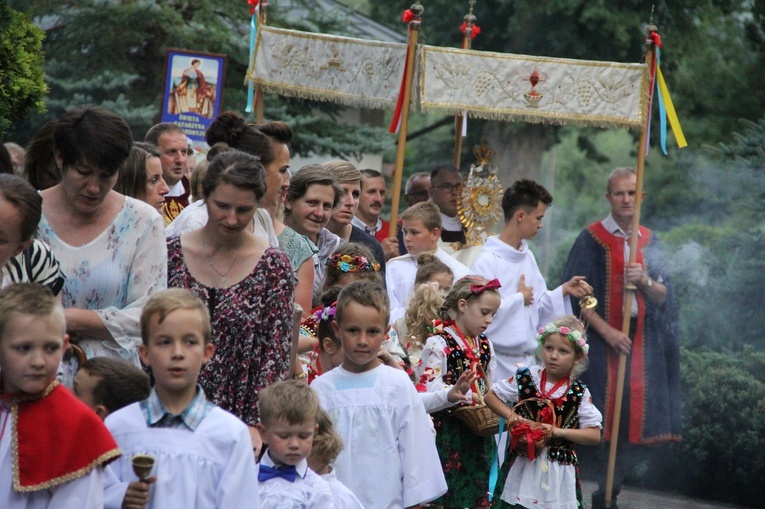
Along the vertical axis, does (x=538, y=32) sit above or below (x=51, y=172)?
above

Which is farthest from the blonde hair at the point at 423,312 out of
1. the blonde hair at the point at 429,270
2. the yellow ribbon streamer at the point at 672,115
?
the yellow ribbon streamer at the point at 672,115

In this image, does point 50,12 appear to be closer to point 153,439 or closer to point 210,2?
point 210,2

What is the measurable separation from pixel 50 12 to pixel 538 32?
688cm

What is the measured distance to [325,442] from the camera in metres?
5.27

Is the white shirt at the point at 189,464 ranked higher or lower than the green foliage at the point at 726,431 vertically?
higher

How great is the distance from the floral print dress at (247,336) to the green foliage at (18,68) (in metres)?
3.02

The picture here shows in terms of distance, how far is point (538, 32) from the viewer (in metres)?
18.6

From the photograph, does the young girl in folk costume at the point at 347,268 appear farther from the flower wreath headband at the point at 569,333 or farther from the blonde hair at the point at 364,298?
the flower wreath headband at the point at 569,333

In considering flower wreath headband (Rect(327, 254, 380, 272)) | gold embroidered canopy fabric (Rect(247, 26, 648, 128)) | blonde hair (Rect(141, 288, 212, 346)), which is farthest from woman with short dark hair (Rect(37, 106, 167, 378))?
gold embroidered canopy fabric (Rect(247, 26, 648, 128))

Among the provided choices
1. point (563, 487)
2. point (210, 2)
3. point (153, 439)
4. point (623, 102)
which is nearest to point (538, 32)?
point (210, 2)

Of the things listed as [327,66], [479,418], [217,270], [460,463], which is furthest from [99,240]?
[327,66]

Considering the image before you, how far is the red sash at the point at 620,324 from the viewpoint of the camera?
35.4 feet

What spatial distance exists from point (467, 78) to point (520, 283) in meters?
1.74

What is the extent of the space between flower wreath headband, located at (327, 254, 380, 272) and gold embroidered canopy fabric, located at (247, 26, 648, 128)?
3.56 m
